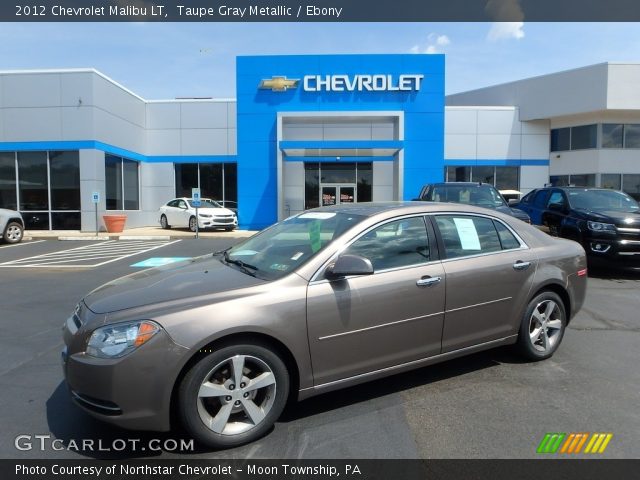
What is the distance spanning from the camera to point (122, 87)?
21828 mm

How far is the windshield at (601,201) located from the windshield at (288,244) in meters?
7.66

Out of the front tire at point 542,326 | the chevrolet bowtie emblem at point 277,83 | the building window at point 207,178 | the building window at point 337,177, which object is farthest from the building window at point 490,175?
the front tire at point 542,326

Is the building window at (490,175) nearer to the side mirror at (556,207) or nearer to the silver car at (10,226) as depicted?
the side mirror at (556,207)

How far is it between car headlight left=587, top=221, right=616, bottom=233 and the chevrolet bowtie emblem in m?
15.9

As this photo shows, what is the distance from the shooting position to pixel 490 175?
25.7 meters

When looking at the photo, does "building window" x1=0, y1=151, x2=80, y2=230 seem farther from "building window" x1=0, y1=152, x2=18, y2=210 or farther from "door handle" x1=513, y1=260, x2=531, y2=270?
"door handle" x1=513, y1=260, x2=531, y2=270

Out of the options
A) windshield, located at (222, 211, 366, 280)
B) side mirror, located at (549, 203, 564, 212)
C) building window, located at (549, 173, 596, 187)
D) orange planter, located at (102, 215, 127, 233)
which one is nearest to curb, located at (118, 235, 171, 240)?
orange planter, located at (102, 215, 127, 233)

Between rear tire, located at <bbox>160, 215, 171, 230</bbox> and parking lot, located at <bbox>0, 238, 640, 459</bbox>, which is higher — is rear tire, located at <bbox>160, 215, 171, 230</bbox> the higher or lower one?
the higher one

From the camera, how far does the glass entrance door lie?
23266 millimetres

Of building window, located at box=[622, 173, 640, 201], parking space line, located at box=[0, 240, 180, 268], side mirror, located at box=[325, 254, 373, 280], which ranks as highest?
building window, located at box=[622, 173, 640, 201]

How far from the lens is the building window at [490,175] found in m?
25.7

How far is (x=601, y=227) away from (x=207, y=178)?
19.8 m

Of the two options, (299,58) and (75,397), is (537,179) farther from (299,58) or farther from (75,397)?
(75,397)

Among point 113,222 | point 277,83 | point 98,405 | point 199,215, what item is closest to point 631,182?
point 277,83
